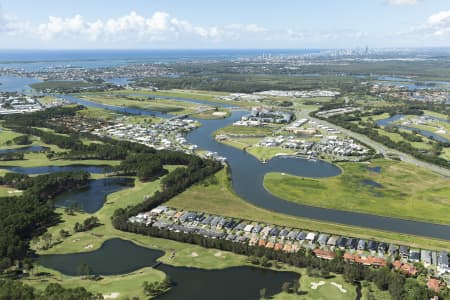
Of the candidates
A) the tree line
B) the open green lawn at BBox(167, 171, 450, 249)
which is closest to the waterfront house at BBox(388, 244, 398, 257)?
the open green lawn at BBox(167, 171, 450, 249)

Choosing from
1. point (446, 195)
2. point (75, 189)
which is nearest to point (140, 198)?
point (75, 189)

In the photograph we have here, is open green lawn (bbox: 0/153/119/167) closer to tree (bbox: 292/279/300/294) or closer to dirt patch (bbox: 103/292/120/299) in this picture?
dirt patch (bbox: 103/292/120/299)

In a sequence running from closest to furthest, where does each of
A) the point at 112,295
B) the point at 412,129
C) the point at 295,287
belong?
the point at 112,295
the point at 295,287
the point at 412,129

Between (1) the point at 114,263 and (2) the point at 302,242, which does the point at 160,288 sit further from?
(2) the point at 302,242

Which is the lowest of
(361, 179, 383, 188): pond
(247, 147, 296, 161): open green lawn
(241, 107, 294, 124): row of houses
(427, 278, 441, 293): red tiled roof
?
(427, 278, 441, 293): red tiled roof

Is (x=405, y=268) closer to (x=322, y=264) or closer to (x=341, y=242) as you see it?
(x=341, y=242)

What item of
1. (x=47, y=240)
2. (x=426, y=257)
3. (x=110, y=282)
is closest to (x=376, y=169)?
(x=426, y=257)
